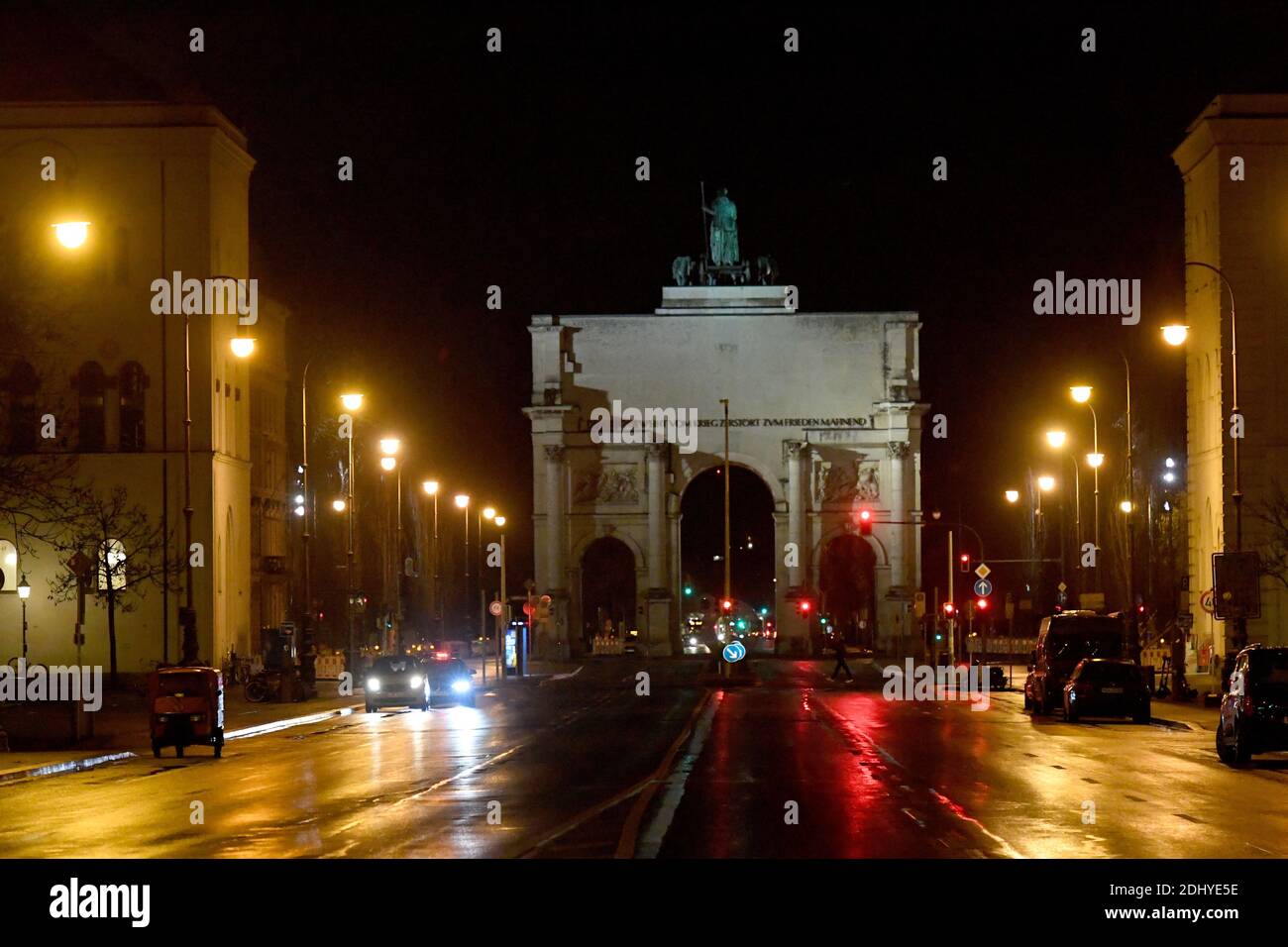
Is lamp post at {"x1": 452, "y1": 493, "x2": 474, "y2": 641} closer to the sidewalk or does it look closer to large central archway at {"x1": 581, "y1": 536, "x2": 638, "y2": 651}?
large central archway at {"x1": 581, "y1": 536, "x2": 638, "y2": 651}

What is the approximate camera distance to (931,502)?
375ft

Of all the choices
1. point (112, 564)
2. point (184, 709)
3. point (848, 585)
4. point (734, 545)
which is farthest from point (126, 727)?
point (734, 545)

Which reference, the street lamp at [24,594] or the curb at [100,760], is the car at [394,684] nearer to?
the curb at [100,760]

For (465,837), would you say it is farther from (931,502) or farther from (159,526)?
(931,502)

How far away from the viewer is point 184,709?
31984 millimetres

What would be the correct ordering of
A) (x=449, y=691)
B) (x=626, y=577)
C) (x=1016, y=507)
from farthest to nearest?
1. (x=626, y=577)
2. (x=1016, y=507)
3. (x=449, y=691)

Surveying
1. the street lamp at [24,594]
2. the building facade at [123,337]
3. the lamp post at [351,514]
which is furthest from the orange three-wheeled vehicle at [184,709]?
the building facade at [123,337]

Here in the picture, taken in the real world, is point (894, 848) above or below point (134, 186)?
below

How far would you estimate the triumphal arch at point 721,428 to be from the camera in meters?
99.4

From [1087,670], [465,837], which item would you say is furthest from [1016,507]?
[465,837]

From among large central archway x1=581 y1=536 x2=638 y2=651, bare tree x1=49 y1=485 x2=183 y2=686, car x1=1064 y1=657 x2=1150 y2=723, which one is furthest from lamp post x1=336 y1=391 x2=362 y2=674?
large central archway x1=581 y1=536 x2=638 y2=651

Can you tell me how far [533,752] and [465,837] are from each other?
12.8 metres

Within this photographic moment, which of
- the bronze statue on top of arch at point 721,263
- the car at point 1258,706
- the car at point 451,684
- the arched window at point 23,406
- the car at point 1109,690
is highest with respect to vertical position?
the bronze statue on top of arch at point 721,263

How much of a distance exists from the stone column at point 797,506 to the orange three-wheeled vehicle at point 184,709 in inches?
2703
